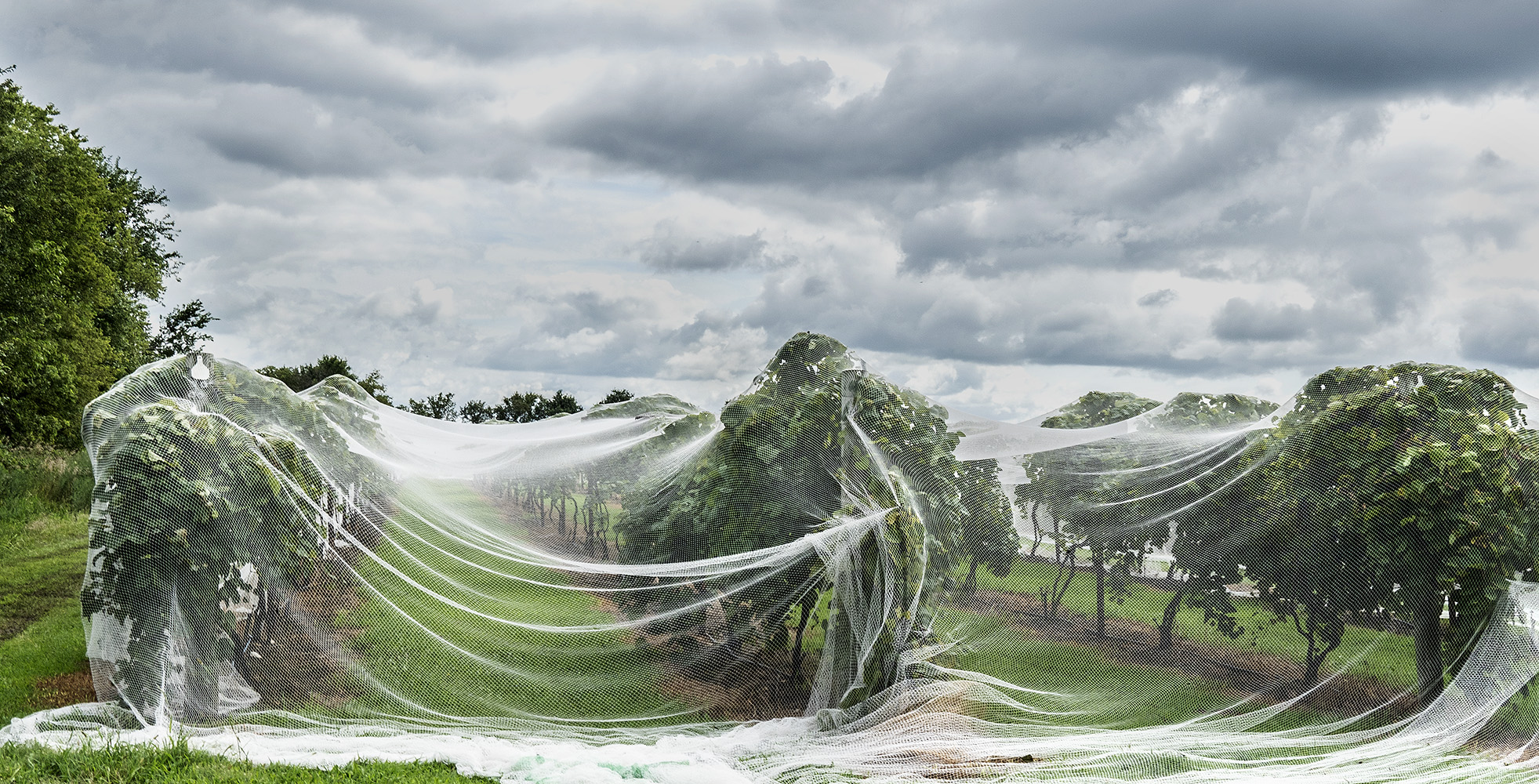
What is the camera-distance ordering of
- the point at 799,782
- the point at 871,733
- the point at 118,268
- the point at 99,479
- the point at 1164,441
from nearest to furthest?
the point at 799,782, the point at 871,733, the point at 99,479, the point at 1164,441, the point at 118,268

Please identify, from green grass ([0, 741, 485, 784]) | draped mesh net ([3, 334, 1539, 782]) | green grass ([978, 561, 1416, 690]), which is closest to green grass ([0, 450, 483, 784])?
green grass ([0, 741, 485, 784])

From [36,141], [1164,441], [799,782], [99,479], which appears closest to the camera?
[799,782]

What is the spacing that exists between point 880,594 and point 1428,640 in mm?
3228

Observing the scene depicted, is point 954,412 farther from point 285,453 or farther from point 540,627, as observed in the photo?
point 285,453

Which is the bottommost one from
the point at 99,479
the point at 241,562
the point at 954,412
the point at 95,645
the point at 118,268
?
the point at 95,645

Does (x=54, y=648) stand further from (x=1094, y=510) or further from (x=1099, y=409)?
(x=1099, y=409)

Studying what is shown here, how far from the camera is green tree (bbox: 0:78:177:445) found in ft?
52.8

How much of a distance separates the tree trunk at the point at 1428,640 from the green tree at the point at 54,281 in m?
17.6

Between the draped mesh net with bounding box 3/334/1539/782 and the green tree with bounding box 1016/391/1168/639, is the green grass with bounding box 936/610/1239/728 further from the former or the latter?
the green tree with bounding box 1016/391/1168/639

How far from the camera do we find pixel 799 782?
4.75 metres

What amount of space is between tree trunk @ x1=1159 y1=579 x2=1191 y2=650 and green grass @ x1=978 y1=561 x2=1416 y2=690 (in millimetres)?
26

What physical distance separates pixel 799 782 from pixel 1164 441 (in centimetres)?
318

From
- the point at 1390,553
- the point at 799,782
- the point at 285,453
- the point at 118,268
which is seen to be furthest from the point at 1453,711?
the point at 118,268

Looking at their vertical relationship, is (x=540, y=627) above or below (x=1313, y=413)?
below
